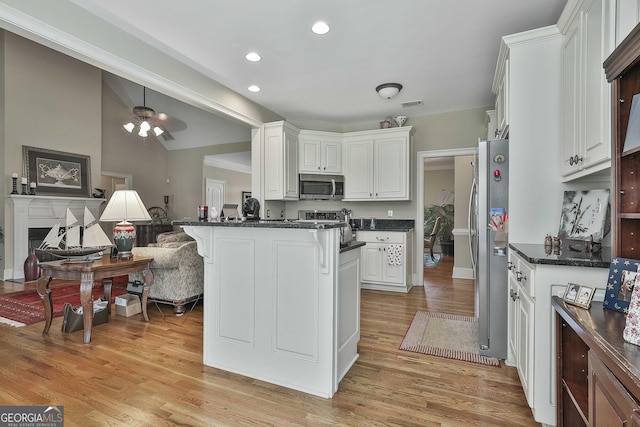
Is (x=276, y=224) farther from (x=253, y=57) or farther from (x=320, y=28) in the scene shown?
(x=253, y=57)

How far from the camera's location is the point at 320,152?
512 centimetres

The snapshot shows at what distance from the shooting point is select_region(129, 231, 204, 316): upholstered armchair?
337 centimetres

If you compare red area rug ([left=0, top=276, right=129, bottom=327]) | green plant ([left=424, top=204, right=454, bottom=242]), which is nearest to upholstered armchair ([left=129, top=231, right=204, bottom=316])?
red area rug ([left=0, top=276, right=129, bottom=327])

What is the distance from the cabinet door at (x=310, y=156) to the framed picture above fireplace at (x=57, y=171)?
4.42 metres

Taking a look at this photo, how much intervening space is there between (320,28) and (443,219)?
23.9 ft

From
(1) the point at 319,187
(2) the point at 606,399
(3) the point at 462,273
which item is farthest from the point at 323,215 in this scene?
(2) the point at 606,399

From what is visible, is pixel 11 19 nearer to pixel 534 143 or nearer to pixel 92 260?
pixel 92 260

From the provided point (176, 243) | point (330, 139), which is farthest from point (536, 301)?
point (330, 139)

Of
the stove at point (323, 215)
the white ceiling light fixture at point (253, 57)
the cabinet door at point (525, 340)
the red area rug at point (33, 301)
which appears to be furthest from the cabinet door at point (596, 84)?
the red area rug at point (33, 301)

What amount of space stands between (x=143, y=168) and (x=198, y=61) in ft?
18.5

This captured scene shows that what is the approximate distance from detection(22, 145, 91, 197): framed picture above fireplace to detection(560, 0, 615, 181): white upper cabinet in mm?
7334

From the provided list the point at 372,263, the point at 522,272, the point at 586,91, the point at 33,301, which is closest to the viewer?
the point at 586,91

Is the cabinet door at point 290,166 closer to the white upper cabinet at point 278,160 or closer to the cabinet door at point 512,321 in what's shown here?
the white upper cabinet at point 278,160

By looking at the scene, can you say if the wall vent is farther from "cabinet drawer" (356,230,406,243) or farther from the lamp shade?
the lamp shade
